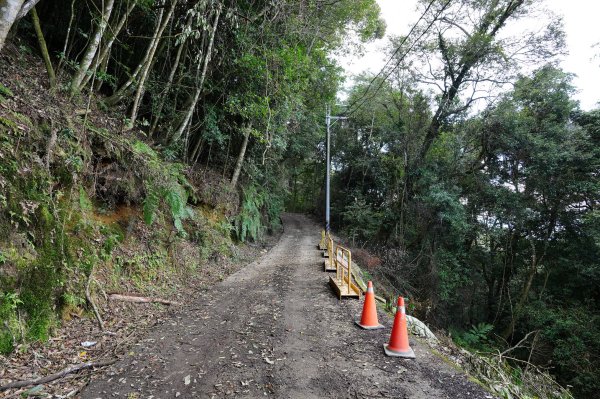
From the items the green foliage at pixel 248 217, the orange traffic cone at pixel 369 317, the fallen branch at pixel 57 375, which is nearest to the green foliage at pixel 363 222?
the green foliage at pixel 248 217

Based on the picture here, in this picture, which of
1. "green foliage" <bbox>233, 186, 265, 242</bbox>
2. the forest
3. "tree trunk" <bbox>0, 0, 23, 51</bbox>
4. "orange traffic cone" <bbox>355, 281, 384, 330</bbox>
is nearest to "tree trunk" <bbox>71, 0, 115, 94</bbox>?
the forest

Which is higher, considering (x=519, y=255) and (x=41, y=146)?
(x=41, y=146)

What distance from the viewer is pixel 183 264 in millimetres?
7840

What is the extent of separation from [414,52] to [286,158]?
1041 cm

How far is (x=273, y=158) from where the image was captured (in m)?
15.9

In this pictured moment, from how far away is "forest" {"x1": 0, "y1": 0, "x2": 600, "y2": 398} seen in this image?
4.53 metres

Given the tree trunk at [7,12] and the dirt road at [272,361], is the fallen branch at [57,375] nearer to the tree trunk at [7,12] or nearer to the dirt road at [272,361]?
the dirt road at [272,361]

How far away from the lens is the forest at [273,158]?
14.9 ft

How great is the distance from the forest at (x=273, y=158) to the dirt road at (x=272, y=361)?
131 cm

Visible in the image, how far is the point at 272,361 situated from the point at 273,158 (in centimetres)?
1285

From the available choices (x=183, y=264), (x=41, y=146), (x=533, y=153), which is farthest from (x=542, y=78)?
(x=41, y=146)

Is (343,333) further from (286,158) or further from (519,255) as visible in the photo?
(286,158)

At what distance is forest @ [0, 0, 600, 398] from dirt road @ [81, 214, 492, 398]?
4.31 feet

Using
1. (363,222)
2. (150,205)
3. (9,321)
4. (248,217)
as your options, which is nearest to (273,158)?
(248,217)
